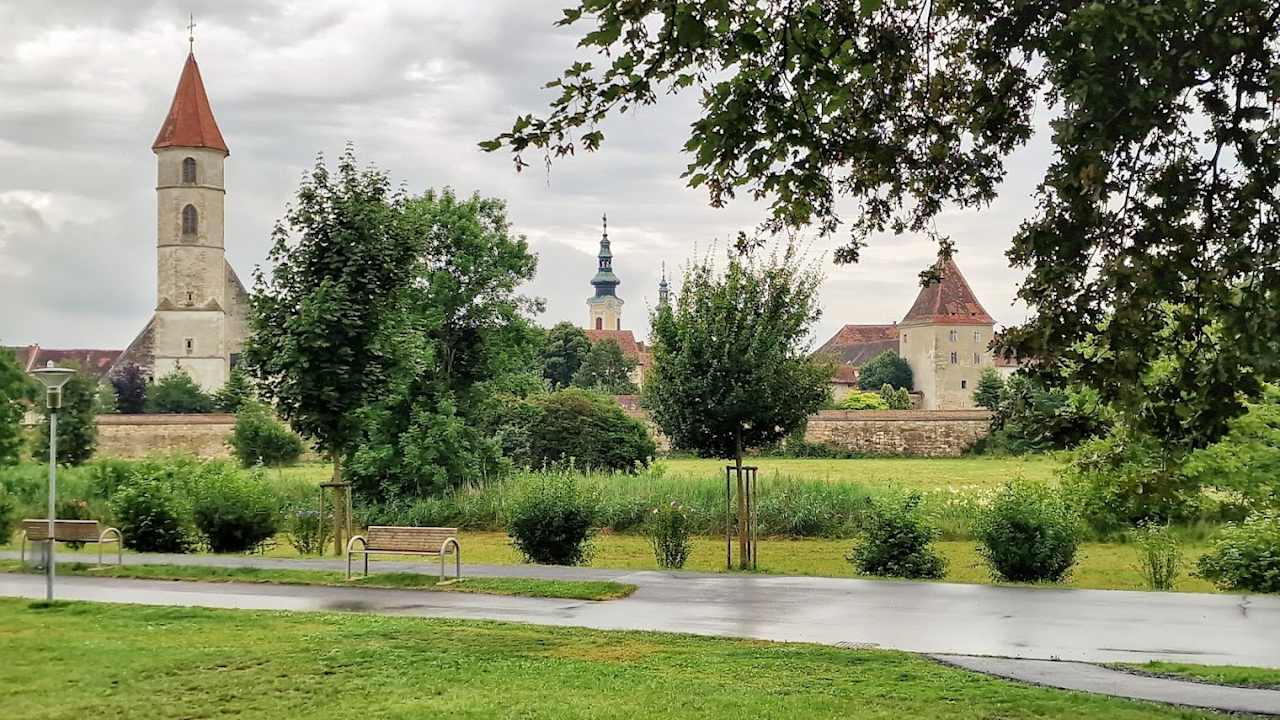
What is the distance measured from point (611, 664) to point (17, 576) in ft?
36.5

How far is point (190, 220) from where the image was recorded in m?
96.6

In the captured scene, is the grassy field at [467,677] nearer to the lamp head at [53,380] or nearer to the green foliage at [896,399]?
the lamp head at [53,380]

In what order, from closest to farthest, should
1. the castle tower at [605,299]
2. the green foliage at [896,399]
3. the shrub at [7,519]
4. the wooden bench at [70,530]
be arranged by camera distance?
the wooden bench at [70,530], the shrub at [7,519], the green foliage at [896,399], the castle tower at [605,299]

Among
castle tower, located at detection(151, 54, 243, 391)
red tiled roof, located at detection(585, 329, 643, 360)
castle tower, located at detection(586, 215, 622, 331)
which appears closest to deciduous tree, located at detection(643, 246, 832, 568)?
castle tower, located at detection(151, 54, 243, 391)

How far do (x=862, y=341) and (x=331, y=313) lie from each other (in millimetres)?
124060

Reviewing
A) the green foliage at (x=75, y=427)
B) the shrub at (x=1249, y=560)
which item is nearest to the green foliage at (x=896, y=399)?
the green foliage at (x=75, y=427)

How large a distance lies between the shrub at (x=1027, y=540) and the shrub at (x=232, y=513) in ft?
39.2

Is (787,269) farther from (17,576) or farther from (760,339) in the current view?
(17,576)

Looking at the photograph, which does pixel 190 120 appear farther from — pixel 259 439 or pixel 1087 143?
pixel 1087 143

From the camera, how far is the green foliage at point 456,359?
105 ft

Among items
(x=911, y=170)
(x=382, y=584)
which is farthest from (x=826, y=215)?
(x=382, y=584)

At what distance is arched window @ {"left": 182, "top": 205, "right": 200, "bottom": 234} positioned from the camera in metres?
96.4

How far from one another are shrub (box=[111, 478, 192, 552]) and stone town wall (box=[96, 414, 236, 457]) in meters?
40.3

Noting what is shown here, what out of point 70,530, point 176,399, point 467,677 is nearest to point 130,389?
point 176,399
